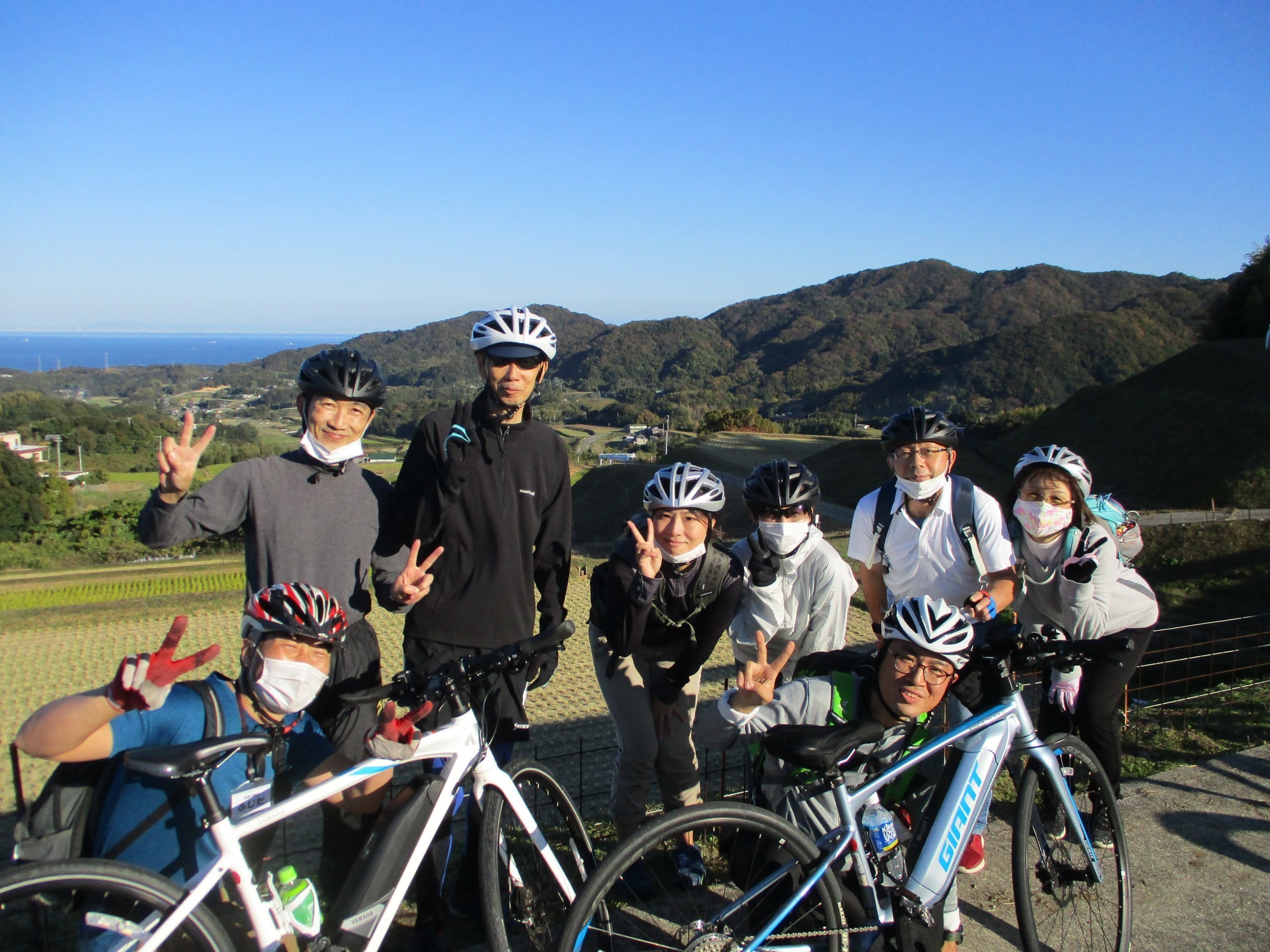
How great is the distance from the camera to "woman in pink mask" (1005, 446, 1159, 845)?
3.97 metres

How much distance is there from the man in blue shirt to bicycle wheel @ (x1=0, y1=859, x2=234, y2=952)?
8.8 inches

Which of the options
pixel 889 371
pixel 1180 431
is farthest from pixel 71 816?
pixel 889 371

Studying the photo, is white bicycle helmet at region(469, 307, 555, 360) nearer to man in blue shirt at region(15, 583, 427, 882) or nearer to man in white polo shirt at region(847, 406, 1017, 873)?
man in blue shirt at region(15, 583, 427, 882)

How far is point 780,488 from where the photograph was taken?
398 cm

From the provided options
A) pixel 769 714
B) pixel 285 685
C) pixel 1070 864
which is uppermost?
pixel 285 685

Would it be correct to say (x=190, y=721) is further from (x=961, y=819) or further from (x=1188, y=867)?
(x=1188, y=867)

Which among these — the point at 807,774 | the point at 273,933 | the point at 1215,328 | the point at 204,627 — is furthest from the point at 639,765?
the point at 1215,328

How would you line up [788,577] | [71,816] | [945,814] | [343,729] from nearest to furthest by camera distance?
[71,816] < [945,814] < [343,729] < [788,577]

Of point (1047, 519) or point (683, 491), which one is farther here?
point (1047, 519)

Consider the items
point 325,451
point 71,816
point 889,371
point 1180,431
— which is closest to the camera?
point 71,816

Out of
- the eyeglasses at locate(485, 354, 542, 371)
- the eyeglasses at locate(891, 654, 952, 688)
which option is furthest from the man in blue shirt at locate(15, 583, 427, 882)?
the eyeglasses at locate(891, 654, 952, 688)

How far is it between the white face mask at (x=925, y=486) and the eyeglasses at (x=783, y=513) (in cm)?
65

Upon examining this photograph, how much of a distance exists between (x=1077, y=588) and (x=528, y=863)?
113 inches

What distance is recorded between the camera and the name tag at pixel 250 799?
2.52m
